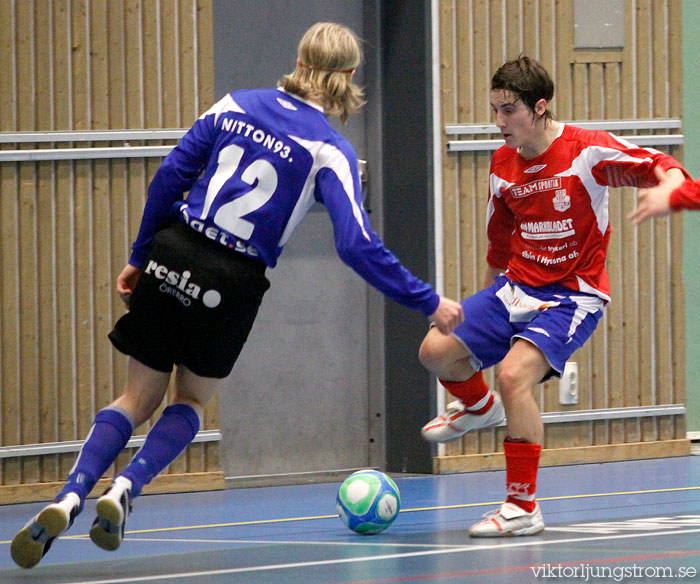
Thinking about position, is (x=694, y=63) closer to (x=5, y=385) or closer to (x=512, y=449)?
(x=512, y=449)

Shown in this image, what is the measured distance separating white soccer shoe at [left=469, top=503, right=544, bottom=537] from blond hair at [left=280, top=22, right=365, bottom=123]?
181 centimetres

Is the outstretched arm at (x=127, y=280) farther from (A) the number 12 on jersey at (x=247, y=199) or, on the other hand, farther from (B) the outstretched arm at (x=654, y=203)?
(B) the outstretched arm at (x=654, y=203)

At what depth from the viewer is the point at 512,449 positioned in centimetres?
510

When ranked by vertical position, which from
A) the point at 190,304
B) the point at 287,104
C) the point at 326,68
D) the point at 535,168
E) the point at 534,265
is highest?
the point at 326,68

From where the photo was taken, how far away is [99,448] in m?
4.16

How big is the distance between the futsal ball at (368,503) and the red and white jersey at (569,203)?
1.10 meters

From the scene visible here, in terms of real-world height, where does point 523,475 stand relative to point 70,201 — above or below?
below

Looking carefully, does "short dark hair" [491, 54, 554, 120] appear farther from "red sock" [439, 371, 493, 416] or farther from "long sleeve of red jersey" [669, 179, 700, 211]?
"red sock" [439, 371, 493, 416]

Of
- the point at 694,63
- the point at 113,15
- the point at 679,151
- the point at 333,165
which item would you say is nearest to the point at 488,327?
the point at 333,165

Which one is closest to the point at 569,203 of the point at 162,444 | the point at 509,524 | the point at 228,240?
the point at 509,524

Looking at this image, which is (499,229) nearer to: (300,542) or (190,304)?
(300,542)

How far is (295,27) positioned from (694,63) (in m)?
2.91

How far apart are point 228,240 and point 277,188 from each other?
0.80 feet

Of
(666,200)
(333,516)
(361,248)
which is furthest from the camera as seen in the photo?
(333,516)
